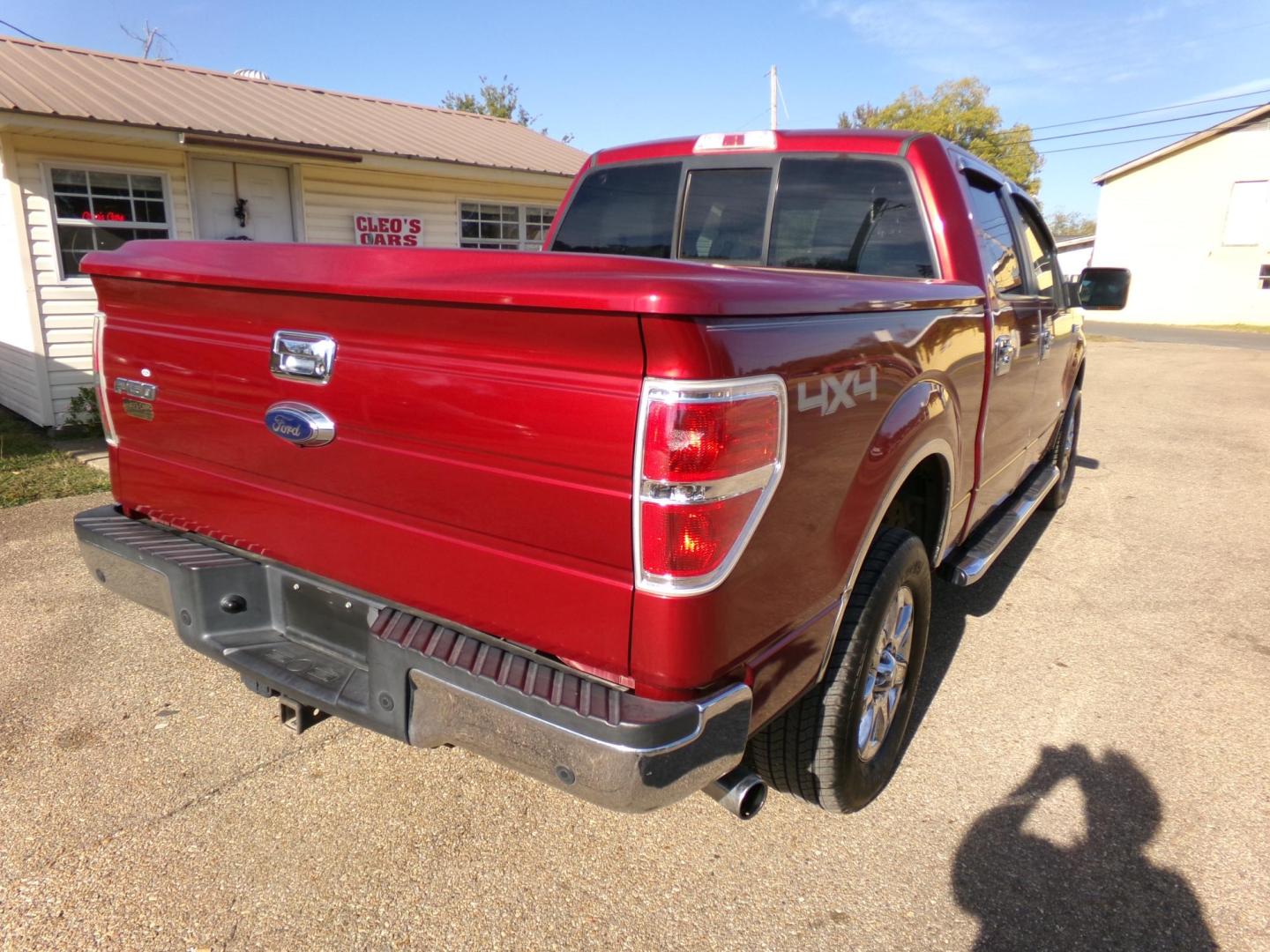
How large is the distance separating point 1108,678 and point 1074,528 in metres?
2.42

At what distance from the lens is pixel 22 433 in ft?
25.5

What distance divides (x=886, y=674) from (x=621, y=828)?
94 centimetres

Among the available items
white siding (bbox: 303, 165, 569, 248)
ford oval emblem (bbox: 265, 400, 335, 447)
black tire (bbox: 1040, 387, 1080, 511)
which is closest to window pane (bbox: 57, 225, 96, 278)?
white siding (bbox: 303, 165, 569, 248)

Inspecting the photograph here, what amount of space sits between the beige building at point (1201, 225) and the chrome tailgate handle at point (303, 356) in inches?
1330

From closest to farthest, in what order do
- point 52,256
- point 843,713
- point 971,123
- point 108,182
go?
point 843,713
point 52,256
point 108,182
point 971,123

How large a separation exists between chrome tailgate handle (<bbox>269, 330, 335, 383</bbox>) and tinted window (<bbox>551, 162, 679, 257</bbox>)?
1982 mm

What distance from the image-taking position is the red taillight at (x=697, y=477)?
162 cm

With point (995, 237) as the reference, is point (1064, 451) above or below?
below

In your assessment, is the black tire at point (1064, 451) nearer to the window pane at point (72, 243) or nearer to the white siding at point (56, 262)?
the white siding at point (56, 262)

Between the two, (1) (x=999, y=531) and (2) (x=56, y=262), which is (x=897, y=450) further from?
(2) (x=56, y=262)

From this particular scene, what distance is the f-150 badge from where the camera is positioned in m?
1.88

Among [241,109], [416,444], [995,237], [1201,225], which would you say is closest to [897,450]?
[416,444]

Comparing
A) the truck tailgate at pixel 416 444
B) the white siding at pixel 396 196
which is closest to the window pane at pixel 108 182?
the white siding at pixel 396 196

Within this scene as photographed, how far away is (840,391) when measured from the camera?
79.7 inches
